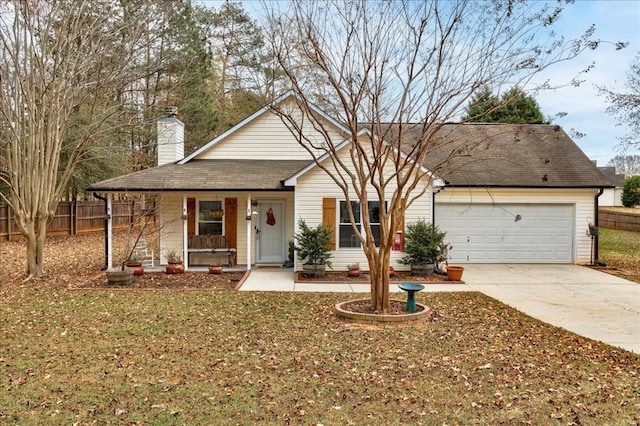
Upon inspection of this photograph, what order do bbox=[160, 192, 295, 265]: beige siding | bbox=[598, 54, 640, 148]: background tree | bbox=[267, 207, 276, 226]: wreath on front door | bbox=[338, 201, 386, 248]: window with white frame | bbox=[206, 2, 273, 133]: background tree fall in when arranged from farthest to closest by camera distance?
1. bbox=[206, 2, 273, 133]: background tree
2. bbox=[598, 54, 640, 148]: background tree
3. bbox=[267, 207, 276, 226]: wreath on front door
4. bbox=[160, 192, 295, 265]: beige siding
5. bbox=[338, 201, 386, 248]: window with white frame

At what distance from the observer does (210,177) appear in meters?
14.5

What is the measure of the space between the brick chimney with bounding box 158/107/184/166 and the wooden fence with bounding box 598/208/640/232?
84.3 ft

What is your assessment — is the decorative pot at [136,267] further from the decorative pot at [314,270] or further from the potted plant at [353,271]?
the potted plant at [353,271]

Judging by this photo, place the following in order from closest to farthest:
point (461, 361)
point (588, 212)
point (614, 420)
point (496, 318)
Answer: point (614, 420)
point (461, 361)
point (496, 318)
point (588, 212)

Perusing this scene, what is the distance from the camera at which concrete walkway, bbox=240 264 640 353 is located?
8.36m

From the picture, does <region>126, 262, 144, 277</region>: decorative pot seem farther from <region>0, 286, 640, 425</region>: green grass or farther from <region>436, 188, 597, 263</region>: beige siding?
<region>436, 188, 597, 263</region>: beige siding

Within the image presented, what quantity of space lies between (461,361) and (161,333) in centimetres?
447

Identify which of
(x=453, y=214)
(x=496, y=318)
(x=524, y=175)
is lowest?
(x=496, y=318)

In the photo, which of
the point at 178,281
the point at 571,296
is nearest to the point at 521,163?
the point at 571,296

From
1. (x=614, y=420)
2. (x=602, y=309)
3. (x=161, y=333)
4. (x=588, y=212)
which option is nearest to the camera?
(x=614, y=420)

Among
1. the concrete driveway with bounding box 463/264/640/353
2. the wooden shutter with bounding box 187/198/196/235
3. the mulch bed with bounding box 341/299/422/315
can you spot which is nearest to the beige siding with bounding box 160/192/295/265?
the wooden shutter with bounding box 187/198/196/235

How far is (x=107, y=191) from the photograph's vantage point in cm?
1380

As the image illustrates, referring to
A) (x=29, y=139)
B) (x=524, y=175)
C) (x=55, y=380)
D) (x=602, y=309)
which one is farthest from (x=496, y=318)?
(x=29, y=139)

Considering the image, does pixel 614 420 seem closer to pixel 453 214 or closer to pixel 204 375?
pixel 204 375
